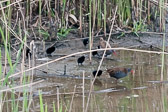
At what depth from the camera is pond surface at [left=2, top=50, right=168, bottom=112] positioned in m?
5.23

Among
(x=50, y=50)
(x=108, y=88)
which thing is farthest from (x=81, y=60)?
(x=108, y=88)

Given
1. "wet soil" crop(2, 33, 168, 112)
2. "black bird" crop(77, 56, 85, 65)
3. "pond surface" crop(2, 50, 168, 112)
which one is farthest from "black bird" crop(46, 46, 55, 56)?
"black bird" crop(77, 56, 85, 65)

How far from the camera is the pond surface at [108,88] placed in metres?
5.23

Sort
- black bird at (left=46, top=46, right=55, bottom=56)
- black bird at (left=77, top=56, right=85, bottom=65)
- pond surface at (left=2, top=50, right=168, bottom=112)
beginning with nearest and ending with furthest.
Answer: pond surface at (left=2, top=50, right=168, bottom=112), black bird at (left=77, top=56, right=85, bottom=65), black bird at (left=46, top=46, right=55, bottom=56)

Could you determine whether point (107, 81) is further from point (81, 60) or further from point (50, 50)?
point (50, 50)

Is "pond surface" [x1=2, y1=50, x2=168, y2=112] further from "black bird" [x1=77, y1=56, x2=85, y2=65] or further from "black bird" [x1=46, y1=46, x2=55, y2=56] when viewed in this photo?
"black bird" [x1=46, y1=46, x2=55, y2=56]

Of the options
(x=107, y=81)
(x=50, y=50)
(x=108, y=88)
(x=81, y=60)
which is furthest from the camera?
(x=50, y=50)

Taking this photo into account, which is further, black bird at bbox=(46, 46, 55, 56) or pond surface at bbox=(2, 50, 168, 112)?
black bird at bbox=(46, 46, 55, 56)

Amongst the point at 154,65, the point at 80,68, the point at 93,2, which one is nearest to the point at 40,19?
the point at 93,2

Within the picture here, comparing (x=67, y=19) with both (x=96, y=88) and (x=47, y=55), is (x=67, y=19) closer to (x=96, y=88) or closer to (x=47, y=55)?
(x=47, y=55)

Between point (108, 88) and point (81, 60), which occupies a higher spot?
point (81, 60)

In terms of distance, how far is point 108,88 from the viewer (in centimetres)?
611

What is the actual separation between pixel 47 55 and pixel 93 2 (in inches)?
45.3

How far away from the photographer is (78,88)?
6.04m
